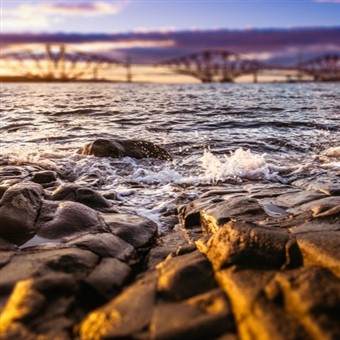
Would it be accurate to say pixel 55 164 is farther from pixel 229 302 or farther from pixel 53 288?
pixel 229 302

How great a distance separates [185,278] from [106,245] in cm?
118

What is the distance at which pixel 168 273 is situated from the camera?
2975 millimetres

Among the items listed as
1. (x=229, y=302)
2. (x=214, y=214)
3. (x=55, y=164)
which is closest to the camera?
(x=229, y=302)

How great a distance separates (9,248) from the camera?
3.98m

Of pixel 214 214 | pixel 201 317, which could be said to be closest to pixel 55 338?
pixel 201 317

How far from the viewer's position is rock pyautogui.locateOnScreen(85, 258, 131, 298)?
297 centimetres

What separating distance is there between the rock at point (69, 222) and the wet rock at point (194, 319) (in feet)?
6.53

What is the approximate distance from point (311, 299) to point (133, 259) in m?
1.82

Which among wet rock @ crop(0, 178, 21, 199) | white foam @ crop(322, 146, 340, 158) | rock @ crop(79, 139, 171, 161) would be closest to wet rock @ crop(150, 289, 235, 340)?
wet rock @ crop(0, 178, 21, 199)

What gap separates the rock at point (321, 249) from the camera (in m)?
2.94

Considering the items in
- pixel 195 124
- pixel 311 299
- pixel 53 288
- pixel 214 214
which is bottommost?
pixel 195 124

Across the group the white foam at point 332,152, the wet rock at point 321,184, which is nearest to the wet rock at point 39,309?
→ the wet rock at point 321,184

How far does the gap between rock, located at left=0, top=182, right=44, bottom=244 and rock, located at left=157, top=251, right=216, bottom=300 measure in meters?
1.89

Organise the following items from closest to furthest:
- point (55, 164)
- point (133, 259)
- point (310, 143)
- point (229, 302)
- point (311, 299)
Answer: point (311, 299)
point (229, 302)
point (133, 259)
point (55, 164)
point (310, 143)
